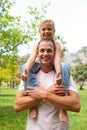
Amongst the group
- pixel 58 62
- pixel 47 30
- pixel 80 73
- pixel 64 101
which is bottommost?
pixel 64 101

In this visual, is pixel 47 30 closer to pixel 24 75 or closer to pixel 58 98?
pixel 24 75

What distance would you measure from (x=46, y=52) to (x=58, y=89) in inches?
13.4

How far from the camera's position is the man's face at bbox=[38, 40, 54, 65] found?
3.04 m

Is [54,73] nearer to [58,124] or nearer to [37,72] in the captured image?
[37,72]

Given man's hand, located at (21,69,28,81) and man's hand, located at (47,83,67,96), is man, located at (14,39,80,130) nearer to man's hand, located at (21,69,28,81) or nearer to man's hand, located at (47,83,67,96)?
man's hand, located at (47,83,67,96)

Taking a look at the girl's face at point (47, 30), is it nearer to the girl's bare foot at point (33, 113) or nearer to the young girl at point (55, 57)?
the young girl at point (55, 57)

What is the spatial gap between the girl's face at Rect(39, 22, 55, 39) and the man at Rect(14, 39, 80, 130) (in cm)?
9

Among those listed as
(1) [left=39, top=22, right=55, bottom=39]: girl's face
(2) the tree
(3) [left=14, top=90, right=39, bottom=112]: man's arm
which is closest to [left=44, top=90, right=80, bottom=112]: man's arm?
(3) [left=14, top=90, right=39, bottom=112]: man's arm

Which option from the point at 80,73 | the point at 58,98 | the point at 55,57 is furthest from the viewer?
the point at 80,73

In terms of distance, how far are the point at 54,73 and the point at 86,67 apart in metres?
56.0

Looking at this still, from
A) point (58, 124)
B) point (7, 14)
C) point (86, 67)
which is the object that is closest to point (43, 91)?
point (58, 124)

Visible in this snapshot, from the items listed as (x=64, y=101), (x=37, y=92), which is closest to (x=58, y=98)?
(x=64, y=101)

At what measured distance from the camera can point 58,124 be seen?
3061mm

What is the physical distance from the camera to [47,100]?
3027mm
